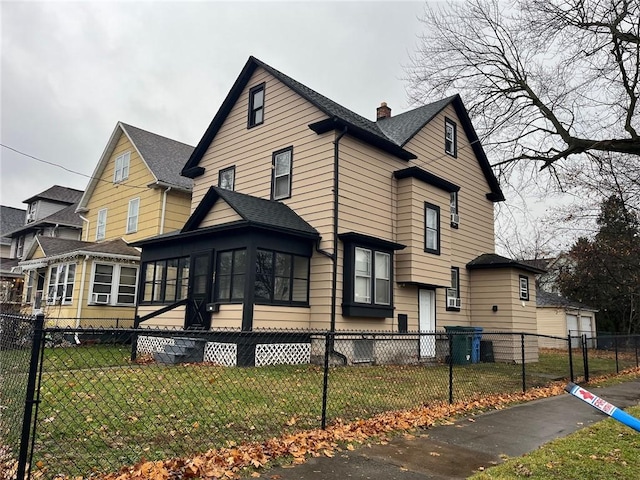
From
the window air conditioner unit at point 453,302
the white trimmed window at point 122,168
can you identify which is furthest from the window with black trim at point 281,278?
the white trimmed window at point 122,168

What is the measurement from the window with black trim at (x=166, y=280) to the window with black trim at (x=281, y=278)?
10.0 feet

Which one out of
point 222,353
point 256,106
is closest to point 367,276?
point 222,353

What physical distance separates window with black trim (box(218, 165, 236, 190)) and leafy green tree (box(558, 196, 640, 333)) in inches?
646

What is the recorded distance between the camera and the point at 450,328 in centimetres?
1608

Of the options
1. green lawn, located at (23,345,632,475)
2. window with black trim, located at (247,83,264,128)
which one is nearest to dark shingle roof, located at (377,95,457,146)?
window with black trim, located at (247,83,264,128)

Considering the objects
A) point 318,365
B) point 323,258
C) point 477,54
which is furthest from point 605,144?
point 318,365

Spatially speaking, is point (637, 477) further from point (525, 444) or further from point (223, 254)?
point (223, 254)

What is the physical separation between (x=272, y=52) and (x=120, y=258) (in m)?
10.2

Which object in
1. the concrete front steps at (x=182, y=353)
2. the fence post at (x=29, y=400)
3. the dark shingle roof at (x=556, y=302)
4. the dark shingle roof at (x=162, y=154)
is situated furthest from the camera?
the dark shingle roof at (x=556, y=302)

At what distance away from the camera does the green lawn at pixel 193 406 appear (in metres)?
4.73

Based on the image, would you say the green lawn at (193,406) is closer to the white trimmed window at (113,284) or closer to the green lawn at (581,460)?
the green lawn at (581,460)

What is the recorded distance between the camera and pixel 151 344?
556 inches

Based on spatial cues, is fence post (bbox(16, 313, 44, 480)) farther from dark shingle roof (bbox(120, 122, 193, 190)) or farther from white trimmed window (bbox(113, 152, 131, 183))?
white trimmed window (bbox(113, 152, 131, 183))

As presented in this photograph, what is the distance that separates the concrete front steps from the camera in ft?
37.9
